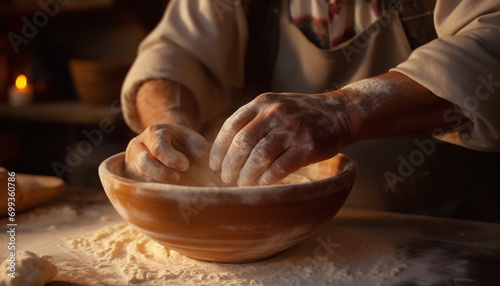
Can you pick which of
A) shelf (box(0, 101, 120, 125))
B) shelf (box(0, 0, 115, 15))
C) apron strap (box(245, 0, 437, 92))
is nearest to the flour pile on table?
apron strap (box(245, 0, 437, 92))

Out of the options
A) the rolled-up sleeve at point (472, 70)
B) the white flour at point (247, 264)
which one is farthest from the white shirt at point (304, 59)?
the white flour at point (247, 264)

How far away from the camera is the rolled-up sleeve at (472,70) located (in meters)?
0.87

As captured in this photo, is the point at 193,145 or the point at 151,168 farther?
the point at 193,145

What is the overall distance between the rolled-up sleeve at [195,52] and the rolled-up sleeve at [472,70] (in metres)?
0.57

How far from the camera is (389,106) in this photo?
2.90 feet

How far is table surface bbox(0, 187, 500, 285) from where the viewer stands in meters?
0.73

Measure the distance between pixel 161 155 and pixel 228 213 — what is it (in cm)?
20

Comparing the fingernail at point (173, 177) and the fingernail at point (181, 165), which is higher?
the fingernail at point (181, 165)

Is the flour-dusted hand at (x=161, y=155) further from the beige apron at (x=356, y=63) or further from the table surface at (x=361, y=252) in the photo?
the beige apron at (x=356, y=63)

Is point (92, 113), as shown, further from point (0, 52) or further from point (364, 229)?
point (364, 229)

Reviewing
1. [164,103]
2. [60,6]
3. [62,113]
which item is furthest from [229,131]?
[60,6]

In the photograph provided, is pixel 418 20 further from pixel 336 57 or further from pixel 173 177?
pixel 173 177

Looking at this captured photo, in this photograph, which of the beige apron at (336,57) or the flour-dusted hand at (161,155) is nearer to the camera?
the flour-dusted hand at (161,155)

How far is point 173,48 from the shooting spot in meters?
1.30
